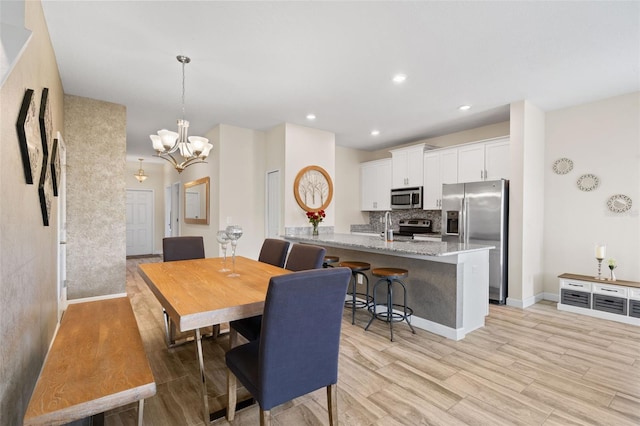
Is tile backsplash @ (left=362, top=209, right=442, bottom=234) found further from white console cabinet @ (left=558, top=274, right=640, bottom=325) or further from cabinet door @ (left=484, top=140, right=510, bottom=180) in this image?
white console cabinet @ (left=558, top=274, right=640, bottom=325)

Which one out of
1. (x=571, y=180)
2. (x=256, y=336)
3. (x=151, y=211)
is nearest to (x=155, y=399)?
(x=256, y=336)

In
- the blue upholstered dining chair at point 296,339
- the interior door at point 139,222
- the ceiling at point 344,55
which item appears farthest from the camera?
the interior door at point 139,222

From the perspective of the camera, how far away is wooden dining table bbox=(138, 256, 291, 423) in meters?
1.45

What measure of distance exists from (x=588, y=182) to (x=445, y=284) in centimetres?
265

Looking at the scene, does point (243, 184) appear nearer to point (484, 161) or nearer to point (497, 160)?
point (484, 161)

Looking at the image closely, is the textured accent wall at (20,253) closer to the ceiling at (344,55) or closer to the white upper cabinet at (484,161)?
the ceiling at (344,55)

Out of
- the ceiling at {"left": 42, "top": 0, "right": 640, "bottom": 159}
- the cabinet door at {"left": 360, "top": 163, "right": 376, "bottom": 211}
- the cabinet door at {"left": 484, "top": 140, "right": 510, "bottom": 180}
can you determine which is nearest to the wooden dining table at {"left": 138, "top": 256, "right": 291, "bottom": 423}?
the ceiling at {"left": 42, "top": 0, "right": 640, "bottom": 159}

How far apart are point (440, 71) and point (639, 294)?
10.7 ft

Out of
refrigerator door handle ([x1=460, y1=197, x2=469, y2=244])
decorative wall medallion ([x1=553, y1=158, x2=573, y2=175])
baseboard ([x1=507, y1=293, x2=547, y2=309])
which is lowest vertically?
baseboard ([x1=507, y1=293, x2=547, y2=309])

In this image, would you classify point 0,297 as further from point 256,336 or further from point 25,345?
point 256,336

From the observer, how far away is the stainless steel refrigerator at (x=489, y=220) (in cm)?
406

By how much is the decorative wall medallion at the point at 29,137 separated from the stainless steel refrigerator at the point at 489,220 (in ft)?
15.1

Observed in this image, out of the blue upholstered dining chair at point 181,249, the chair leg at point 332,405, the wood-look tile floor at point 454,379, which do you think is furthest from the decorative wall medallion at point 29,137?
the chair leg at point 332,405

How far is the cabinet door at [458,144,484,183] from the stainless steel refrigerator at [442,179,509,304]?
12.9 inches
